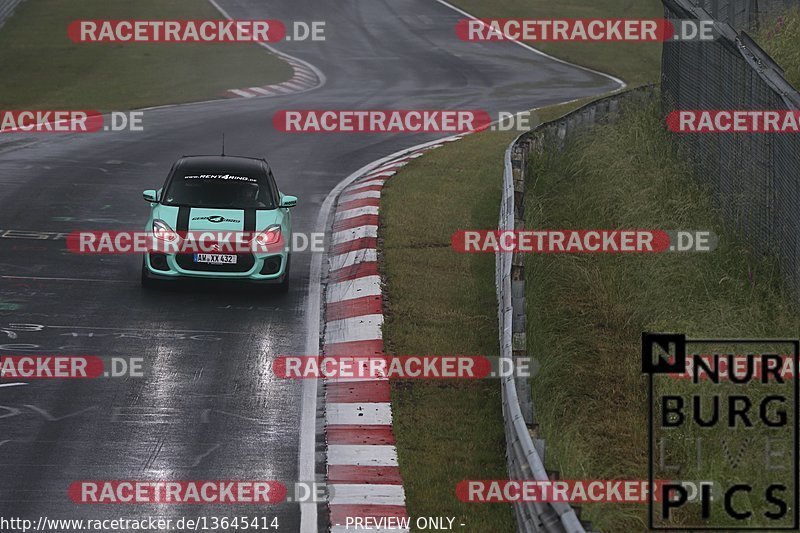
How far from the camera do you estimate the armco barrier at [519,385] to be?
769cm

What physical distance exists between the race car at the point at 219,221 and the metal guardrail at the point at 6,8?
1176 inches

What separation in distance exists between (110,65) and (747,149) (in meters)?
25.8

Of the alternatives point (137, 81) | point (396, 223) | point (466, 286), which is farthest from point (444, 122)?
point (466, 286)

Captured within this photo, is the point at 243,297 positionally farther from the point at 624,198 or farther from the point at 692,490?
the point at 692,490

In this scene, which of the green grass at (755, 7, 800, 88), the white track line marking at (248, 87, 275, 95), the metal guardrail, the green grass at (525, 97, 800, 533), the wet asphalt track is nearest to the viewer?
the wet asphalt track

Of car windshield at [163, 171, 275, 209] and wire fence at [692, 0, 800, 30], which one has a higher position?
wire fence at [692, 0, 800, 30]

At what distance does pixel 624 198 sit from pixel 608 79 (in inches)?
868

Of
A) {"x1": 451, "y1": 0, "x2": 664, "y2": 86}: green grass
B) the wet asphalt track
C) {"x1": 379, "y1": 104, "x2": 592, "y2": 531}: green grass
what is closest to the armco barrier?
{"x1": 379, "y1": 104, "x2": 592, "y2": 531}: green grass

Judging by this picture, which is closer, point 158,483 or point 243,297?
point 158,483

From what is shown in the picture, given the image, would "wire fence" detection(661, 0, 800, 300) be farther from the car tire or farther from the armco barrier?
the car tire

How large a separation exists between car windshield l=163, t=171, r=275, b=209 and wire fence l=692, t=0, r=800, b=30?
29.9ft

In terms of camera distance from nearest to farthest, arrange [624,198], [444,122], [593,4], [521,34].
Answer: [624,198] → [444,122] → [521,34] → [593,4]

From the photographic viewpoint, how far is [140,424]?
1105 centimetres

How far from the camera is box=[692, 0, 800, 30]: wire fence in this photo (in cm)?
2145
